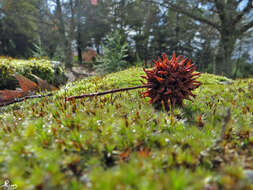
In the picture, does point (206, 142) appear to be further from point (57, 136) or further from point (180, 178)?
point (57, 136)

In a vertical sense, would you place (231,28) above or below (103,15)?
below

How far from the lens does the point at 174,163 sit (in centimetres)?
138

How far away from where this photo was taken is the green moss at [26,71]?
5383 mm

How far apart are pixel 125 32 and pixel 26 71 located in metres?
27.1

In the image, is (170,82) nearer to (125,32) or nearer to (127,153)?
(127,153)

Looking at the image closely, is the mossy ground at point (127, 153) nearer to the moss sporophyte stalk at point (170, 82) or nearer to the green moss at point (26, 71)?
the moss sporophyte stalk at point (170, 82)

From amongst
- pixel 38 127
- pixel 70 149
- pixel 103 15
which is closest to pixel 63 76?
pixel 38 127

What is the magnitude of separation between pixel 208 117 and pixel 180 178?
163 cm

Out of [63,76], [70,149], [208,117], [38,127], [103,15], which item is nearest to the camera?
[70,149]

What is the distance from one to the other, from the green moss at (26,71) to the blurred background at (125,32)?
8049mm

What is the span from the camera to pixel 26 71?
611cm

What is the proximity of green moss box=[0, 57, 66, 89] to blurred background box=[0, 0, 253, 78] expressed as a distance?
8.05 m

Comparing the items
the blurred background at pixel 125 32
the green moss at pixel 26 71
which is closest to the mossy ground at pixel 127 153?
the green moss at pixel 26 71

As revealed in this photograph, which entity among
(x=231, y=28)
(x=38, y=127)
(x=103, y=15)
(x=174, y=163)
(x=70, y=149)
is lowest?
(x=174, y=163)
